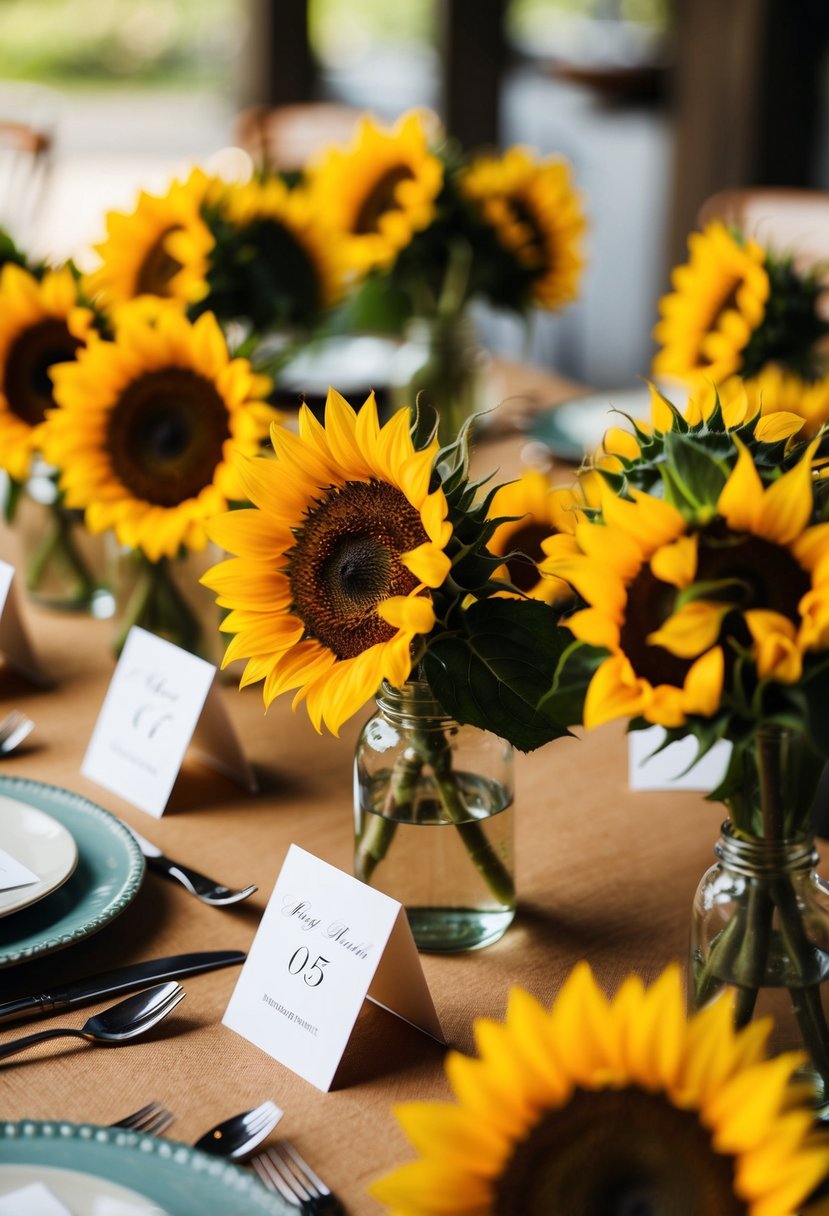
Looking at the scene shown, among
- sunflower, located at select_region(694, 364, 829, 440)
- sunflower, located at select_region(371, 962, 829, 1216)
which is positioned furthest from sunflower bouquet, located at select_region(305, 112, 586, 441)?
sunflower, located at select_region(371, 962, 829, 1216)

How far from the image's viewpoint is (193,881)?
0.92m

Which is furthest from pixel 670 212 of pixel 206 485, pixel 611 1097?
pixel 611 1097

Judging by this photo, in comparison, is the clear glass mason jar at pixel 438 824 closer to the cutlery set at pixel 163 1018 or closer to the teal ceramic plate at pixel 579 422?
the cutlery set at pixel 163 1018

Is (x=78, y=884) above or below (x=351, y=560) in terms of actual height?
below

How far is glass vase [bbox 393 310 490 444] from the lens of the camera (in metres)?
1.75

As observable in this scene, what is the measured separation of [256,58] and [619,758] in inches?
132

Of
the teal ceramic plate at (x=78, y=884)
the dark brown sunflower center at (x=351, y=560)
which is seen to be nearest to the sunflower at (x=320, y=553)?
the dark brown sunflower center at (x=351, y=560)

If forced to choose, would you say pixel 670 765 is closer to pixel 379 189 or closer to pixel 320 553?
pixel 320 553

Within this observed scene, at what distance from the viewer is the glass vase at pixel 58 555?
137cm

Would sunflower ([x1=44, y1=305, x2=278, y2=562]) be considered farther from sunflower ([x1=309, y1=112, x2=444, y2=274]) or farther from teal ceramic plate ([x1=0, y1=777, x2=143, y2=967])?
sunflower ([x1=309, y1=112, x2=444, y2=274])

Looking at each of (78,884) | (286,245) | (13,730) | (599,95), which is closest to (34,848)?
(78,884)

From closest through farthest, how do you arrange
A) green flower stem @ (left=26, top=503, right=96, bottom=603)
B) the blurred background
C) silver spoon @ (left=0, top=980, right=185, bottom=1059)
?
1. silver spoon @ (left=0, top=980, right=185, bottom=1059)
2. green flower stem @ (left=26, top=503, right=96, bottom=603)
3. the blurred background

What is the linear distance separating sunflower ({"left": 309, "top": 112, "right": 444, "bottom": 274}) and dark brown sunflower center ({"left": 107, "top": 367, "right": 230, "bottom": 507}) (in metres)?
0.56

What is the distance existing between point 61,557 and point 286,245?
42 cm
